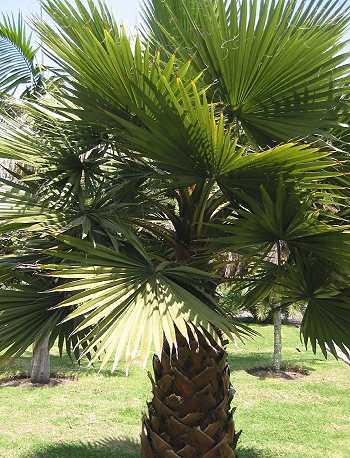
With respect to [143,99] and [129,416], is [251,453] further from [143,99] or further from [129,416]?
[143,99]

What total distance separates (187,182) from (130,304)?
2.59 feet

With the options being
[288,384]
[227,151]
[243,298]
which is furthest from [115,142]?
[288,384]

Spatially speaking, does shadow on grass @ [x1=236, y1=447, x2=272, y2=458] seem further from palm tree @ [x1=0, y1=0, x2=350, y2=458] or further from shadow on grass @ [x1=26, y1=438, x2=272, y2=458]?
palm tree @ [x1=0, y1=0, x2=350, y2=458]

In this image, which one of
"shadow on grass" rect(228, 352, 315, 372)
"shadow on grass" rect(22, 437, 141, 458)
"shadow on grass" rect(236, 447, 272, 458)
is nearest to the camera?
"shadow on grass" rect(22, 437, 141, 458)

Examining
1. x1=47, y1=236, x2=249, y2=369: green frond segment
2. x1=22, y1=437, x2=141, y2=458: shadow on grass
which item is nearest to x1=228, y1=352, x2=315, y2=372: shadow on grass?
x1=22, y1=437, x2=141, y2=458: shadow on grass

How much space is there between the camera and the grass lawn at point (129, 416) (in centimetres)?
609

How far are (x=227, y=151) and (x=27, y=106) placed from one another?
5.34 feet

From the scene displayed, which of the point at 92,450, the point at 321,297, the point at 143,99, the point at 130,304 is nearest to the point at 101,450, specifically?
the point at 92,450

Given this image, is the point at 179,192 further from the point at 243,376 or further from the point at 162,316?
the point at 243,376

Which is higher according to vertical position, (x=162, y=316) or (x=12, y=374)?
(x=162, y=316)

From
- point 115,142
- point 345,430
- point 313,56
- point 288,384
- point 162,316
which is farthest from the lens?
point 288,384

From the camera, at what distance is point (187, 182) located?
3.05 metres

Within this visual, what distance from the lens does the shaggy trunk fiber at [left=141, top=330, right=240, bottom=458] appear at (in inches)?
136

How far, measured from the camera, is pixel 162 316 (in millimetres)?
2561
